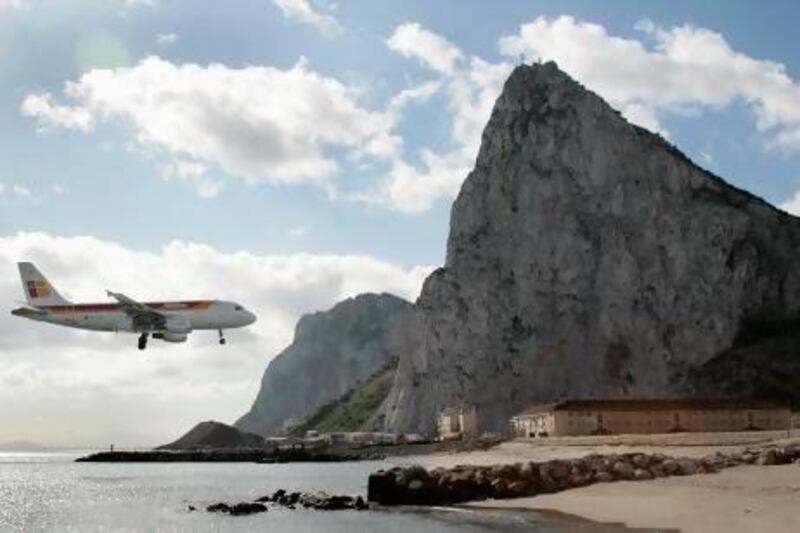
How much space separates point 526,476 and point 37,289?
204 feet

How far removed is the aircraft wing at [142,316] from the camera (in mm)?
90938

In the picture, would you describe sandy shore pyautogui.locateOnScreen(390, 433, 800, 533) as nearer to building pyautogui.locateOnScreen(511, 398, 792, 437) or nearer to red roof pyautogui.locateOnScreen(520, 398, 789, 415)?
building pyautogui.locateOnScreen(511, 398, 792, 437)

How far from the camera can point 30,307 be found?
94.8m

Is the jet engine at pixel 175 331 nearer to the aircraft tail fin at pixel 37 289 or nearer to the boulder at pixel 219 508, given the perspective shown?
the aircraft tail fin at pixel 37 289

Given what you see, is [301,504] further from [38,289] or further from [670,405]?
[670,405]

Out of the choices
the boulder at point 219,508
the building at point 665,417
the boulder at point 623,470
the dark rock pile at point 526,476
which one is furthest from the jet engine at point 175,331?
the building at point 665,417

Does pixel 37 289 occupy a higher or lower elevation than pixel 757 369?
higher

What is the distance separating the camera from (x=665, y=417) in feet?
444

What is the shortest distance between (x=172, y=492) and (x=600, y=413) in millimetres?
71064

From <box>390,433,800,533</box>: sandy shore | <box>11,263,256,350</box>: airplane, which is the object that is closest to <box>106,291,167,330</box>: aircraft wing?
<box>11,263,256,350</box>: airplane

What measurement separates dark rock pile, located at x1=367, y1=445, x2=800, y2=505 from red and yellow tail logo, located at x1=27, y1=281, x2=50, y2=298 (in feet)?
172

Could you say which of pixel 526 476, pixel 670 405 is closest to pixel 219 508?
pixel 526 476

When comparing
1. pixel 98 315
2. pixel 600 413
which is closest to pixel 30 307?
pixel 98 315

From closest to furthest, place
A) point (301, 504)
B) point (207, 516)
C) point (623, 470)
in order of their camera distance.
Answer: point (623, 470), point (207, 516), point (301, 504)
